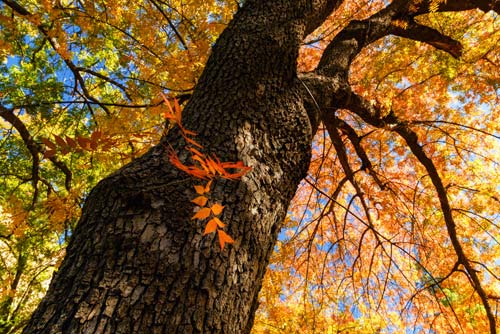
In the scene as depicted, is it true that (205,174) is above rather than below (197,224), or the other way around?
above

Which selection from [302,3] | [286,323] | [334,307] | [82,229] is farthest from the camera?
[286,323]

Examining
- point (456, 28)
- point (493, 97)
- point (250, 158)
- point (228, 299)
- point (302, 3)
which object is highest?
point (493, 97)

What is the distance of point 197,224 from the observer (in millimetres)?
1122

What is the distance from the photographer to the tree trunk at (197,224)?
0.91 m

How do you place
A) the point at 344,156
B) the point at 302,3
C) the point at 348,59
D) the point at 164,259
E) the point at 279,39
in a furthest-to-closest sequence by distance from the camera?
the point at 344,156
the point at 348,59
the point at 302,3
the point at 279,39
the point at 164,259

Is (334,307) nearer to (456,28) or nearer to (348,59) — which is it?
(348,59)

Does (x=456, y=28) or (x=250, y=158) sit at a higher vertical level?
(x=456, y=28)

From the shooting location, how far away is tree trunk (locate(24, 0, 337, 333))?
3.00ft

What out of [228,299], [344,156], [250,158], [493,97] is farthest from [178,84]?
[493,97]

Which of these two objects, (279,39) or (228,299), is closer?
(228,299)

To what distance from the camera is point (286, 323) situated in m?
5.11

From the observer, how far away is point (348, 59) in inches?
107

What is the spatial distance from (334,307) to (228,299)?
4101mm

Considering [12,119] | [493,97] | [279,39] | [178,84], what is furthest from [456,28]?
[12,119]
